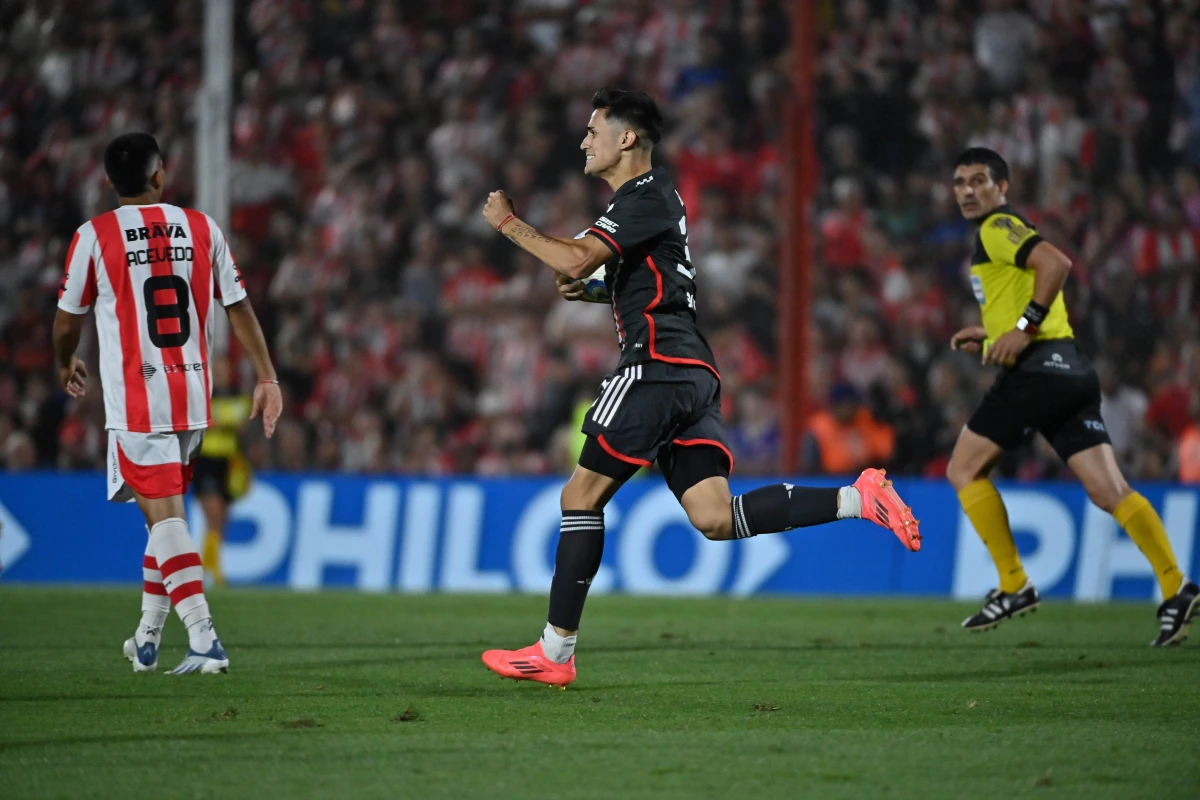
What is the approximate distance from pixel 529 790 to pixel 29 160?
14258 mm

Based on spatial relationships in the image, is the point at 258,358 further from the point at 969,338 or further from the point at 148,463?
the point at 969,338

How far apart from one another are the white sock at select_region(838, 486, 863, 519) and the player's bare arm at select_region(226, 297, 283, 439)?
219 centimetres

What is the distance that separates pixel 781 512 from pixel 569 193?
10.8 m

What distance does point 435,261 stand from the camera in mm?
16359

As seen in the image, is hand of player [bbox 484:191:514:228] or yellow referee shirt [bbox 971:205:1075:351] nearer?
hand of player [bbox 484:191:514:228]

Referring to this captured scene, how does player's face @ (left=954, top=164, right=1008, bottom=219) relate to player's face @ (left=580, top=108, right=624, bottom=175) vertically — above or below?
above

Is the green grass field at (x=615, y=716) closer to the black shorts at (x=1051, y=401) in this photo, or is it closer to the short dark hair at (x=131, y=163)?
the black shorts at (x=1051, y=401)

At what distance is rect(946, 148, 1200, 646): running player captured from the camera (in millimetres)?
7145

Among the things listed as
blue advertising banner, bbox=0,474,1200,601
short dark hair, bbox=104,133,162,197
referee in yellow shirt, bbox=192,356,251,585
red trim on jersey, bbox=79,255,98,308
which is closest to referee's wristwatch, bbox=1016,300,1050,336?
short dark hair, bbox=104,133,162,197

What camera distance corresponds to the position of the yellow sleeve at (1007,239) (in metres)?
7.06

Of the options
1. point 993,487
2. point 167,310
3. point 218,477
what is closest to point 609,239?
point 167,310

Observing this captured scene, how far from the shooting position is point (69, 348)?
239 inches

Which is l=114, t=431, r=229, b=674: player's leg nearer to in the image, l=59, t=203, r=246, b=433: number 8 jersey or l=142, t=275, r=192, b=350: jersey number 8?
l=59, t=203, r=246, b=433: number 8 jersey

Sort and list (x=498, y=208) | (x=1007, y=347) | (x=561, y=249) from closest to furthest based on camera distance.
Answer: (x=561, y=249)
(x=498, y=208)
(x=1007, y=347)
